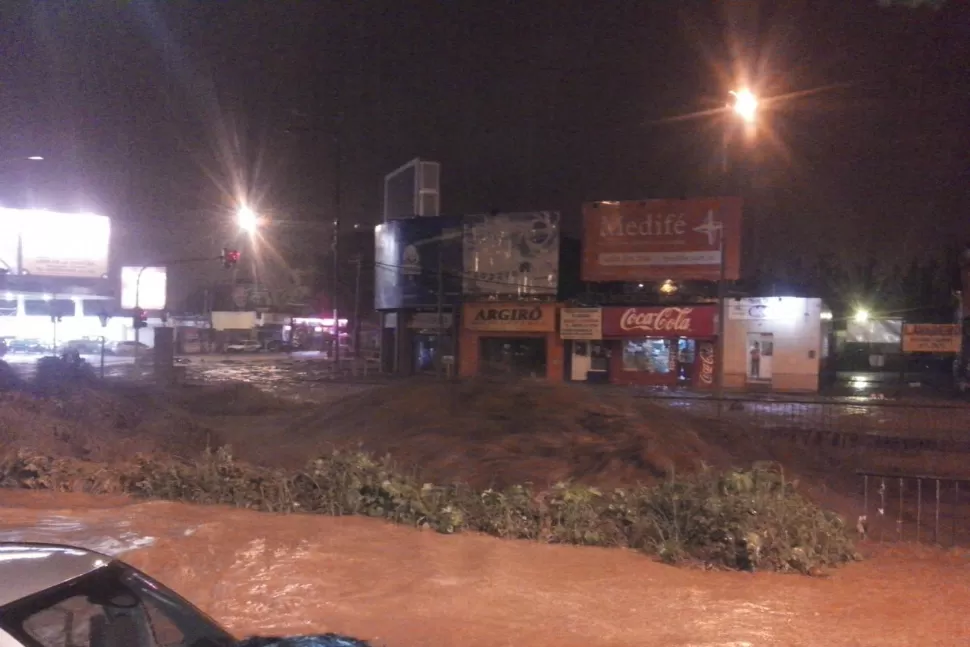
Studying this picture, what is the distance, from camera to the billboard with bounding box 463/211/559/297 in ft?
126

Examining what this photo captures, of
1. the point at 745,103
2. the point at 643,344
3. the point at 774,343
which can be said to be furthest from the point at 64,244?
the point at 745,103

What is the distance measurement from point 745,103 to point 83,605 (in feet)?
44.7

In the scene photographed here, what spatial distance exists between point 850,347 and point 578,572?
169ft

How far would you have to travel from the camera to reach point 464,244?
3934cm

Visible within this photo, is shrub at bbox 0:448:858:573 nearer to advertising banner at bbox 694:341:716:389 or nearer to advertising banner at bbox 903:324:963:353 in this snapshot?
advertising banner at bbox 694:341:716:389

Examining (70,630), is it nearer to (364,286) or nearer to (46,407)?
(46,407)

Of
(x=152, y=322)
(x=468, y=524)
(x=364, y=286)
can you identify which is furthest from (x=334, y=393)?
(x=152, y=322)

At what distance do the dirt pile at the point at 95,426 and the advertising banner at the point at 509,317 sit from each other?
66.0 feet

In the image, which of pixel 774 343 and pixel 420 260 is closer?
pixel 774 343

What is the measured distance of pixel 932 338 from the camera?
39.6 metres

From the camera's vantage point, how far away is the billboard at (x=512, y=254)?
3828 cm

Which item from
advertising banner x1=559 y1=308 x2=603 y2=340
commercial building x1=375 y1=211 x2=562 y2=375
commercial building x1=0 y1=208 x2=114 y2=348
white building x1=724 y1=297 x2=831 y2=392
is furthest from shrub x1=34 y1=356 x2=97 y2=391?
commercial building x1=0 y1=208 x2=114 y2=348

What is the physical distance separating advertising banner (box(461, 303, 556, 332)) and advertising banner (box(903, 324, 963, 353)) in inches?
655

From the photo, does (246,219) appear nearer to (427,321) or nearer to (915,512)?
(427,321)
